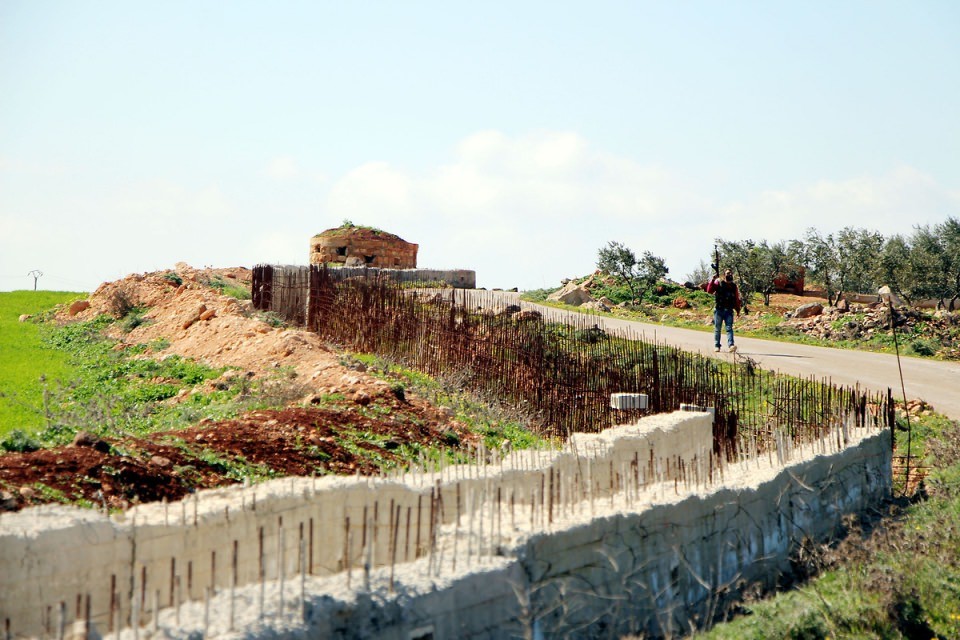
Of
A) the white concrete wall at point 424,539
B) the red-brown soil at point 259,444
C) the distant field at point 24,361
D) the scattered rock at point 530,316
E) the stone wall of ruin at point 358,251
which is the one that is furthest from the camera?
the stone wall of ruin at point 358,251

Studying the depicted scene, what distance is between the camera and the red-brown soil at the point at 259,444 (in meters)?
9.02

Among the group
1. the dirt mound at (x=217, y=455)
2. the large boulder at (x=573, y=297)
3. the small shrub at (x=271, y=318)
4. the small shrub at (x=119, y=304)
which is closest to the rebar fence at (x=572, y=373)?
the small shrub at (x=271, y=318)

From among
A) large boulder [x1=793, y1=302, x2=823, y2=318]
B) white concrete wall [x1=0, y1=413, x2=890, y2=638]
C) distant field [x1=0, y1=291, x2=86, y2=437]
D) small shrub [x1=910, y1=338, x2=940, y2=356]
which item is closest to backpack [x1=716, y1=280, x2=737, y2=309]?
small shrub [x1=910, y1=338, x2=940, y2=356]

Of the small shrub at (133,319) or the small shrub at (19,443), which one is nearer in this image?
the small shrub at (19,443)

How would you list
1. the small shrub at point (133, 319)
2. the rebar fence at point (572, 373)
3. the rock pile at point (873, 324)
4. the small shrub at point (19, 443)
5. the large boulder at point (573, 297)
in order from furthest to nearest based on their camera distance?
the large boulder at point (573, 297) → the small shrub at point (133, 319) → the rock pile at point (873, 324) → the rebar fence at point (572, 373) → the small shrub at point (19, 443)

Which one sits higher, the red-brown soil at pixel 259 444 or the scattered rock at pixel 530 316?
the scattered rock at pixel 530 316

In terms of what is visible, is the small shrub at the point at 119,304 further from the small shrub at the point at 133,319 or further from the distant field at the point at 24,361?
the distant field at the point at 24,361

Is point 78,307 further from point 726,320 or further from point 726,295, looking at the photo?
point 726,295

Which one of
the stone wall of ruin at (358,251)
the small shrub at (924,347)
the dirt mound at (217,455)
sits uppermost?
the stone wall of ruin at (358,251)

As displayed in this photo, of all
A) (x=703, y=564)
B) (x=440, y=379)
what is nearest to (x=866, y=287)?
(x=440, y=379)

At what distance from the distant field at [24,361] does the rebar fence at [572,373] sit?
5775 millimetres

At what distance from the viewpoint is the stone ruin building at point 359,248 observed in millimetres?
36250

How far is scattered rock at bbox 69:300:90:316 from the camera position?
99.4ft

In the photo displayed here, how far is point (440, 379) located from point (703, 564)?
891 centimetres
